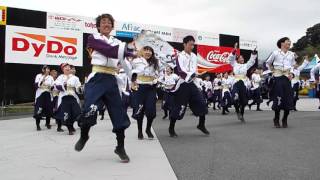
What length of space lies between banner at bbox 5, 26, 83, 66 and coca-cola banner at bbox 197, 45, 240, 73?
8.38m

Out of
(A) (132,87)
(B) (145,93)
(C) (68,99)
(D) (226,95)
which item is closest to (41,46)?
(D) (226,95)

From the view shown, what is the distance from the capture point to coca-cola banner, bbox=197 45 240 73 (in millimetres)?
27672

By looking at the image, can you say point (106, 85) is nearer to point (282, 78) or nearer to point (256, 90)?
point (282, 78)

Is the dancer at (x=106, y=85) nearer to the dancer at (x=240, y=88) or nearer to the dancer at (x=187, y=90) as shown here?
the dancer at (x=187, y=90)

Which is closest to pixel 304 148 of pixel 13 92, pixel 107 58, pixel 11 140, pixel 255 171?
pixel 255 171

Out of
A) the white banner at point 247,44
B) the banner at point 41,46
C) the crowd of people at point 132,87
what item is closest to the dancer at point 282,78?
the crowd of people at point 132,87

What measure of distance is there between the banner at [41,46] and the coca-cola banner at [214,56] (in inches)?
330

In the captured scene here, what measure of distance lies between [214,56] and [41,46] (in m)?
11.4

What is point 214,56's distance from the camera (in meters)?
28.1

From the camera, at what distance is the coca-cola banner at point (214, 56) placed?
90.8ft

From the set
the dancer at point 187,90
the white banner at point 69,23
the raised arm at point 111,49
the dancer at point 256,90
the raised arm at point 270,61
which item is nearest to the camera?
the raised arm at point 111,49

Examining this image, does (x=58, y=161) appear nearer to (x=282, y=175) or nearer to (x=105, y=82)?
(x=105, y=82)

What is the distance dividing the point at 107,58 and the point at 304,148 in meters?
3.19

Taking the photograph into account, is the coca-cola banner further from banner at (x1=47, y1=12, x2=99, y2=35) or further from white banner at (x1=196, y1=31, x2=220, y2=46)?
banner at (x1=47, y1=12, x2=99, y2=35)
